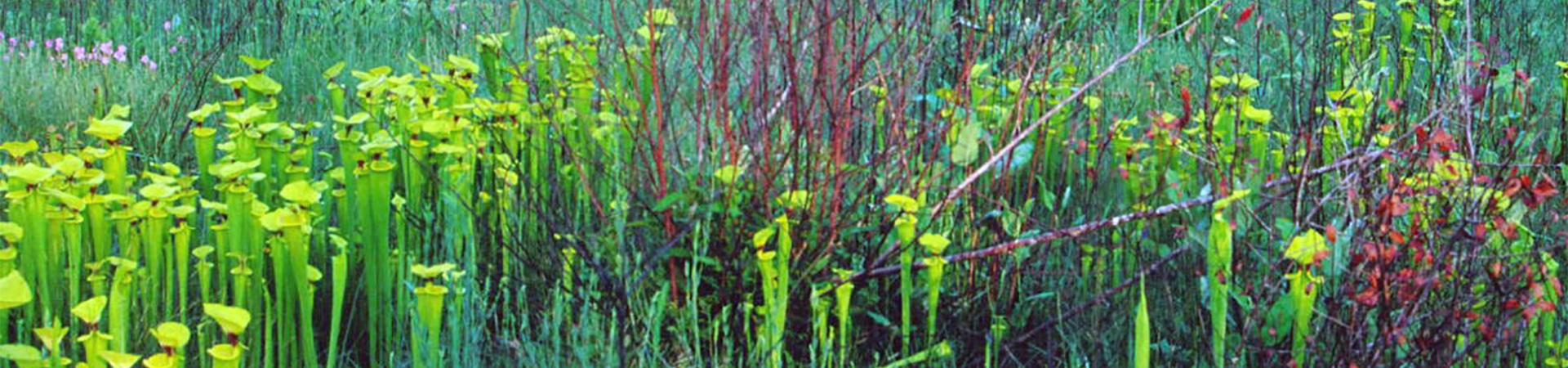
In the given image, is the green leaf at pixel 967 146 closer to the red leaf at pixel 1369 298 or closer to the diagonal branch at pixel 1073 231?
the diagonal branch at pixel 1073 231

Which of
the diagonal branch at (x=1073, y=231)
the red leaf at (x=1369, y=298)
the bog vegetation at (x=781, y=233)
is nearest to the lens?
the red leaf at (x=1369, y=298)

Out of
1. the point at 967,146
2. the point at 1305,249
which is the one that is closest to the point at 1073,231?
the point at 967,146

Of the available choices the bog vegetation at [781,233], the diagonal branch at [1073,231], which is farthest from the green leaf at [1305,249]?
the diagonal branch at [1073,231]

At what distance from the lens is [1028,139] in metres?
3.03

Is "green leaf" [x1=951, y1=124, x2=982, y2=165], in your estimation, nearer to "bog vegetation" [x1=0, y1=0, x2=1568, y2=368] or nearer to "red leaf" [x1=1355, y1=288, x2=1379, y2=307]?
"bog vegetation" [x1=0, y1=0, x2=1568, y2=368]

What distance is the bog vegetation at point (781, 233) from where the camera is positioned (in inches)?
87.2

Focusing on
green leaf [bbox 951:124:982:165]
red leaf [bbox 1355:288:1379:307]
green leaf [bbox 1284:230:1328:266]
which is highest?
green leaf [bbox 951:124:982:165]

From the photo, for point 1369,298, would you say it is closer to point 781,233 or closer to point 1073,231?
point 1073,231

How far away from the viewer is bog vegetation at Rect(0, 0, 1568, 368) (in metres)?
2.21

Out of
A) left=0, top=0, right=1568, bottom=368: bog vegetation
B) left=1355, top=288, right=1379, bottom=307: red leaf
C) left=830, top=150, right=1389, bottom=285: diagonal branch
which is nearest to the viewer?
left=1355, top=288, right=1379, bottom=307: red leaf

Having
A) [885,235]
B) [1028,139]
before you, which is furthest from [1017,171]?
[885,235]

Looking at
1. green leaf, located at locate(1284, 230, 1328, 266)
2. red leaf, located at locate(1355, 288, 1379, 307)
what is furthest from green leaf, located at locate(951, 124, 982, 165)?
red leaf, located at locate(1355, 288, 1379, 307)

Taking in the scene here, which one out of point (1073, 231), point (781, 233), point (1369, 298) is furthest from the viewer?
point (1073, 231)

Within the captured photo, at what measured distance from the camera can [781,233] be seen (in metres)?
2.20
